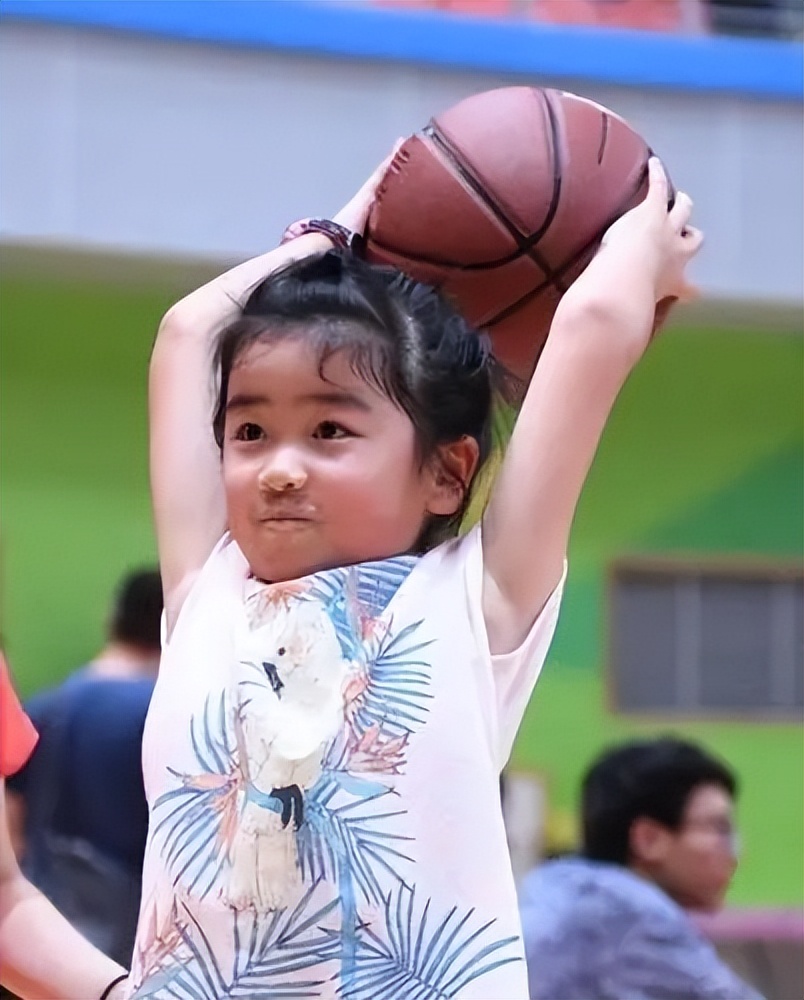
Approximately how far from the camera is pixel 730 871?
3.01 meters

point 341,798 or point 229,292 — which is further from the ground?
point 229,292

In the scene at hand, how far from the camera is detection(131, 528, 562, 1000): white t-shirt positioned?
115cm

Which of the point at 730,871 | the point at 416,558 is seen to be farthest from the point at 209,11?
the point at 416,558

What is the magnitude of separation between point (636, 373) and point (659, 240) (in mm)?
3533

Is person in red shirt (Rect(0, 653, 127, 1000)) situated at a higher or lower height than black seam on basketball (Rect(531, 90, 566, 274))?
lower

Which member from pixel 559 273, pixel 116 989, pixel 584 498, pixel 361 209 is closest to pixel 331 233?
pixel 361 209

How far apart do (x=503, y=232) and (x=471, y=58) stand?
274 centimetres

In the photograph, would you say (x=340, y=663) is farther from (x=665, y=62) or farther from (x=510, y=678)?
(x=665, y=62)

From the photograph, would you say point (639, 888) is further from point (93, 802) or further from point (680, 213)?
point (680, 213)

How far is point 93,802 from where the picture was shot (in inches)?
117

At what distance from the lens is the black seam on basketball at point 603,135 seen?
4.93ft

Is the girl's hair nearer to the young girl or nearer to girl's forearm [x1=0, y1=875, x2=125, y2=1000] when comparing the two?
the young girl

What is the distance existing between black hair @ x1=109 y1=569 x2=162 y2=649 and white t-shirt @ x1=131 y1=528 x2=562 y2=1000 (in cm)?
193

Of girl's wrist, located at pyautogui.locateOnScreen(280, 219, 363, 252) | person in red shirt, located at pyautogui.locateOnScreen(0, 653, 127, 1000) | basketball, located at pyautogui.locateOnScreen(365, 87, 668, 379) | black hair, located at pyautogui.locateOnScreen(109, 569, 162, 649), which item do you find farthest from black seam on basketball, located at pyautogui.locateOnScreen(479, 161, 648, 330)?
black hair, located at pyautogui.locateOnScreen(109, 569, 162, 649)
